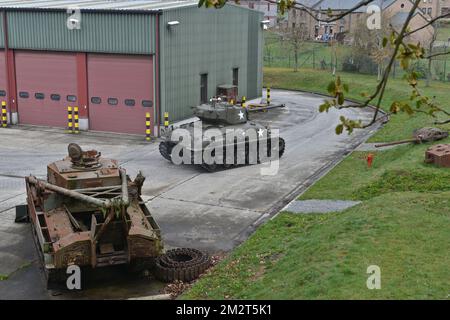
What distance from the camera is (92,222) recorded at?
12.3 metres

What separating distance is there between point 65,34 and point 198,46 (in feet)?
20.1

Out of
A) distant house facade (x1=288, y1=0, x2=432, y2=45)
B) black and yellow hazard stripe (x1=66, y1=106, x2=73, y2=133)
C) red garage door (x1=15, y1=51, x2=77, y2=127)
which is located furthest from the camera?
distant house facade (x1=288, y1=0, x2=432, y2=45)

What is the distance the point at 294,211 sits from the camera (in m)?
17.0

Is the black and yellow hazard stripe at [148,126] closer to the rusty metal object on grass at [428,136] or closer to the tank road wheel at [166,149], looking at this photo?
the tank road wheel at [166,149]

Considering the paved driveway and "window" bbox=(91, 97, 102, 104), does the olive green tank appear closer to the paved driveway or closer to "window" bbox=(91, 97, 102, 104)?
the paved driveway

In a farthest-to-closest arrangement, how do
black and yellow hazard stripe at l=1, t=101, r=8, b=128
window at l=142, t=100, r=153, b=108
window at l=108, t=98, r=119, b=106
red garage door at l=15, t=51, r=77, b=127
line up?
black and yellow hazard stripe at l=1, t=101, r=8, b=128 → red garage door at l=15, t=51, r=77, b=127 → window at l=108, t=98, r=119, b=106 → window at l=142, t=100, r=153, b=108

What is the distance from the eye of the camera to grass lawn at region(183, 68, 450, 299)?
10.5m

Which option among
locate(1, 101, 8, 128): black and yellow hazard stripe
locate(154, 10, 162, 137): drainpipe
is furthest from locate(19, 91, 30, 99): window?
locate(154, 10, 162, 137): drainpipe

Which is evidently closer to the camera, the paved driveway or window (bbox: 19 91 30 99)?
the paved driveway

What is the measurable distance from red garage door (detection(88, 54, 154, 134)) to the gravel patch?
11.7 metres

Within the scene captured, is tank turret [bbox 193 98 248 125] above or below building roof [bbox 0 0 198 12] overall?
below

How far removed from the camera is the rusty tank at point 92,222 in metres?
11.9

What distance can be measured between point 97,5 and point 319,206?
1681 centimetres

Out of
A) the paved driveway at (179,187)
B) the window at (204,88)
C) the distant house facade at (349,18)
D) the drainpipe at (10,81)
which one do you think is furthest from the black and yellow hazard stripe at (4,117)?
the distant house facade at (349,18)
